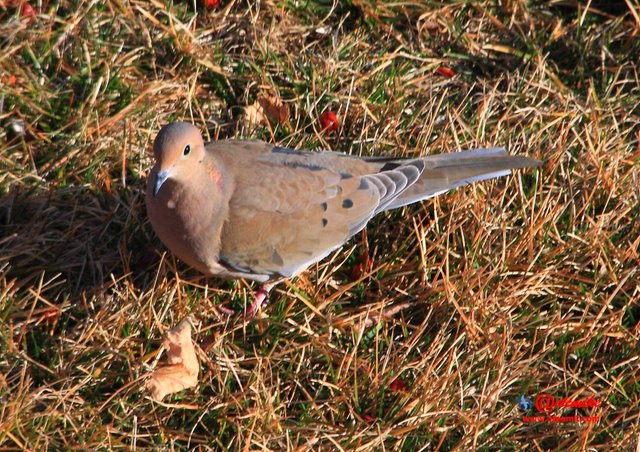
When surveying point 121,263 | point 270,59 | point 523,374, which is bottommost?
point 523,374

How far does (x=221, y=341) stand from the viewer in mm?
3979

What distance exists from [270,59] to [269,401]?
2.13 meters

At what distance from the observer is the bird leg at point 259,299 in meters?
4.12

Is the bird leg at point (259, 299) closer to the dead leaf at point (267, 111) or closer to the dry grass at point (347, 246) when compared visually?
the dry grass at point (347, 246)

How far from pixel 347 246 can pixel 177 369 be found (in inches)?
46.6

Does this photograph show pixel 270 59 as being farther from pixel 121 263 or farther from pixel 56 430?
pixel 56 430

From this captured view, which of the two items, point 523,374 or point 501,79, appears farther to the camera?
point 501,79

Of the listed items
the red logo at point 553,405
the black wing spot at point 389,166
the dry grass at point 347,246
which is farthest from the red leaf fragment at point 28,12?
the red logo at point 553,405

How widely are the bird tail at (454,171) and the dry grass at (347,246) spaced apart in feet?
0.71

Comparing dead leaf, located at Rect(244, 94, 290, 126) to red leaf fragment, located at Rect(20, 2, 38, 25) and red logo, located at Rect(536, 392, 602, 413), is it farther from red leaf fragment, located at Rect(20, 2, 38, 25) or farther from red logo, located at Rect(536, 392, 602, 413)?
red logo, located at Rect(536, 392, 602, 413)

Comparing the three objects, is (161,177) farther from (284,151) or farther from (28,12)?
(28,12)

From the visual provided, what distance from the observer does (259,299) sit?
4199 millimetres

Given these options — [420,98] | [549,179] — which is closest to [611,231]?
[549,179]

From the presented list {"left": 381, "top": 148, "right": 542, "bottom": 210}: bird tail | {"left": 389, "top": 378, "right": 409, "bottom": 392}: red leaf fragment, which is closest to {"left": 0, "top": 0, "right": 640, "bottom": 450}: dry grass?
{"left": 389, "top": 378, "right": 409, "bottom": 392}: red leaf fragment
